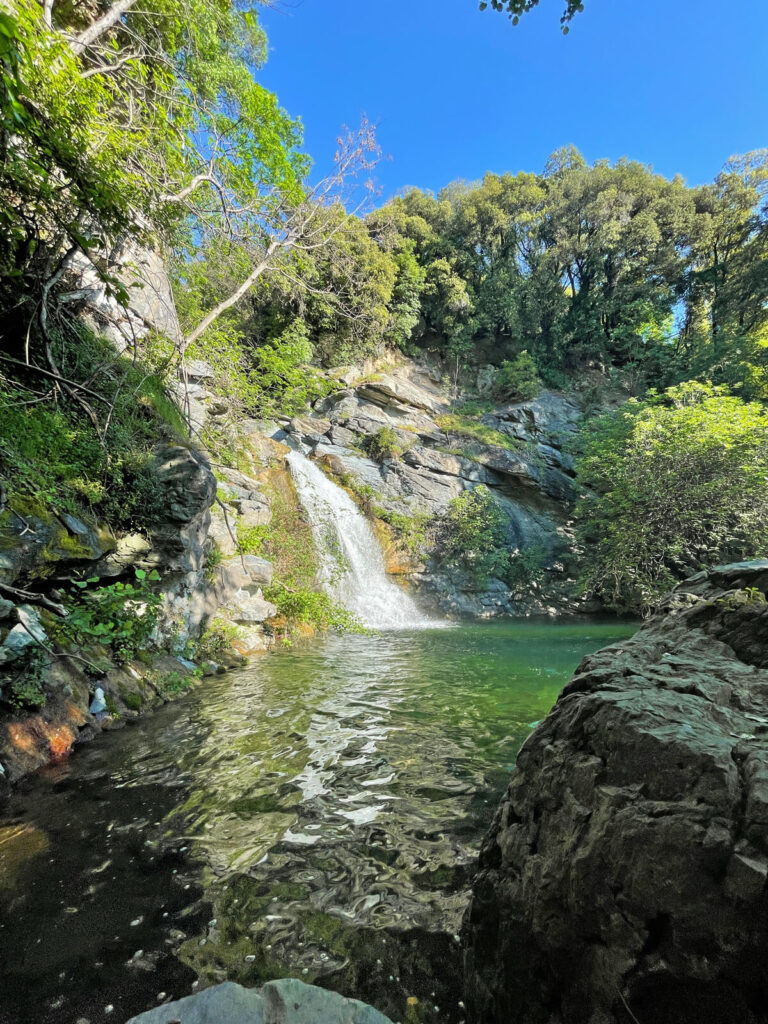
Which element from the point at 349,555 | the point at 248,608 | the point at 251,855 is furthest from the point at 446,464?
the point at 251,855

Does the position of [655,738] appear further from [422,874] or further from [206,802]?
[206,802]

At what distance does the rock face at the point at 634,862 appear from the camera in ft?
3.80

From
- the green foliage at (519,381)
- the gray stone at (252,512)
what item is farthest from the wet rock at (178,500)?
the green foliage at (519,381)

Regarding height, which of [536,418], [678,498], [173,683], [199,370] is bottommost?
[173,683]

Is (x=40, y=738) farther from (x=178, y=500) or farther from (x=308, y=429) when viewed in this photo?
(x=308, y=429)

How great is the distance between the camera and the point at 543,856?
63.6 inches

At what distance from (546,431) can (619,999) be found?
25.9 metres

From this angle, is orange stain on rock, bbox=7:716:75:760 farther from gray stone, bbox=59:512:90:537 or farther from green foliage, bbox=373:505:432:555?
green foliage, bbox=373:505:432:555

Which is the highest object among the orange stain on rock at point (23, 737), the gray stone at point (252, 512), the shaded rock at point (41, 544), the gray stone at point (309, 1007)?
the gray stone at point (252, 512)

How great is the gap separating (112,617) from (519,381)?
88.1 feet

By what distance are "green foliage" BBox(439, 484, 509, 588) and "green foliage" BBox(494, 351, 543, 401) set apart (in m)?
10.3

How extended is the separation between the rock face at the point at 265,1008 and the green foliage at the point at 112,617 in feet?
8.99

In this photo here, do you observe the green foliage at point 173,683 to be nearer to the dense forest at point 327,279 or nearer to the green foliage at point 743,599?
the dense forest at point 327,279

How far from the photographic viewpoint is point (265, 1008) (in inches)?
56.5
